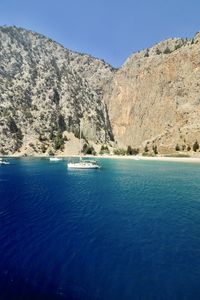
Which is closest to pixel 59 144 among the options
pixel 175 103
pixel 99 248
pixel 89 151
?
pixel 89 151

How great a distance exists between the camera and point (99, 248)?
86.5 feet

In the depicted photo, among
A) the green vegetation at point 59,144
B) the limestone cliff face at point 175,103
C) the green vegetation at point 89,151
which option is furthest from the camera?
the green vegetation at point 59,144

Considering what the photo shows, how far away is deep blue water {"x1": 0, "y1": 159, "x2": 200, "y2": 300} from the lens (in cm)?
1920

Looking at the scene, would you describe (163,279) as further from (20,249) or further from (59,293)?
(20,249)

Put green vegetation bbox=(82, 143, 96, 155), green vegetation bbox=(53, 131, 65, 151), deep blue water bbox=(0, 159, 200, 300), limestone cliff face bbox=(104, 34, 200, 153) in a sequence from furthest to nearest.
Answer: green vegetation bbox=(53, 131, 65, 151) → green vegetation bbox=(82, 143, 96, 155) → limestone cliff face bbox=(104, 34, 200, 153) → deep blue water bbox=(0, 159, 200, 300)

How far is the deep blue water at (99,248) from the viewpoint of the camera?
19203 millimetres

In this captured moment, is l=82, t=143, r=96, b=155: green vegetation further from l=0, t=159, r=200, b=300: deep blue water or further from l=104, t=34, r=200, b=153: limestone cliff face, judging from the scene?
l=0, t=159, r=200, b=300: deep blue water

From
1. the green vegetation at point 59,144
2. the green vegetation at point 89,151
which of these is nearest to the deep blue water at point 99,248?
the green vegetation at point 89,151

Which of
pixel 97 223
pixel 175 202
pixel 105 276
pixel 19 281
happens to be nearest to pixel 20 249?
pixel 19 281

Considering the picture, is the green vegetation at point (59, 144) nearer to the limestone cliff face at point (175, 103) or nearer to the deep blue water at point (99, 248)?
the limestone cliff face at point (175, 103)

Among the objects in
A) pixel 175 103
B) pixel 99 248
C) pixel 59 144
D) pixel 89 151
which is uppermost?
pixel 175 103

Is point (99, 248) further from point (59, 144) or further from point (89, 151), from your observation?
point (59, 144)

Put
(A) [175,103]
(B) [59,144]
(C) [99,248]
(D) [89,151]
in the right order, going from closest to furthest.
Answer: (C) [99,248]
(A) [175,103]
(D) [89,151]
(B) [59,144]

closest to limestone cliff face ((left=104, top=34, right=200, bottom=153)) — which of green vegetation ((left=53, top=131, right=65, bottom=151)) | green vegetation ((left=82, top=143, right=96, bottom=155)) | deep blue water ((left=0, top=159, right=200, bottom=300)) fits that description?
green vegetation ((left=82, top=143, right=96, bottom=155))
